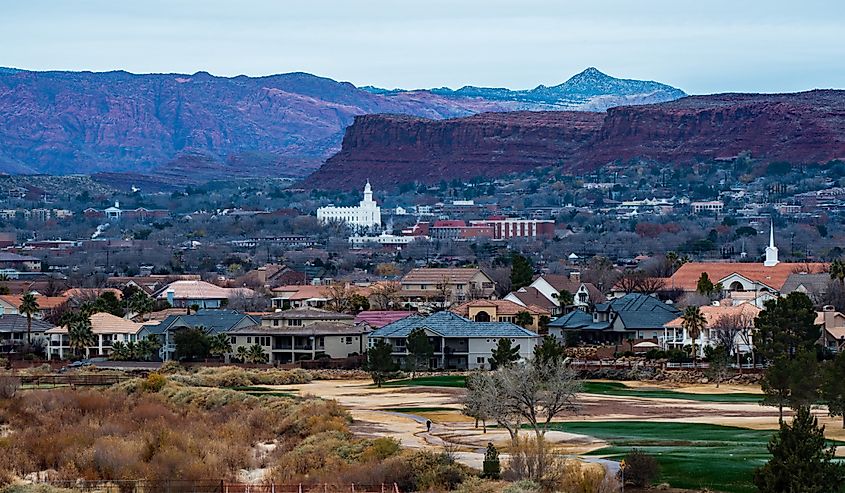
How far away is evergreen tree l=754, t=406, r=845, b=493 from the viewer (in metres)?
42.9

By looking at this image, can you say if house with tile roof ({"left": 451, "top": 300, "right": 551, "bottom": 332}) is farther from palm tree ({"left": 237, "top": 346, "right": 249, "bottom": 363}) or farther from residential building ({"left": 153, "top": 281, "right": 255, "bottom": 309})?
residential building ({"left": 153, "top": 281, "right": 255, "bottom": 309})

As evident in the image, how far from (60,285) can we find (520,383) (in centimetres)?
10309

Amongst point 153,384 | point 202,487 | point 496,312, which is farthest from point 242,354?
point 202,487

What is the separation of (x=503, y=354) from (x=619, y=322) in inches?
828

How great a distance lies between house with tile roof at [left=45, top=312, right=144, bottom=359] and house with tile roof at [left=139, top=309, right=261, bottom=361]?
899mm

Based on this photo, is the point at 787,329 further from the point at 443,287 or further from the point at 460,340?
the point at 443,287

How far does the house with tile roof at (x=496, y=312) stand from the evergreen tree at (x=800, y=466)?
6833 cm

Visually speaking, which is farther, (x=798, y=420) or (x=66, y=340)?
(x=66, y=340)

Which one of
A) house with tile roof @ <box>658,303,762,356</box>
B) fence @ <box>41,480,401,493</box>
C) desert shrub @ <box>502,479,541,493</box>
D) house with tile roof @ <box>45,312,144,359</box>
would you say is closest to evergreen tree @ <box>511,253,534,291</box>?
house with tile roof @ <box>658,303,762,356</box>

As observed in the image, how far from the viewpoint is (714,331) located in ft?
323

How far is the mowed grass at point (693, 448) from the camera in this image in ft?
163

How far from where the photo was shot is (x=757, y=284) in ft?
411

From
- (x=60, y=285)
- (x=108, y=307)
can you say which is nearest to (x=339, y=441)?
(x=108, y=307)

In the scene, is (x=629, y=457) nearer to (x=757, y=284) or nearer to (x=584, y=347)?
(x=584, y=347)
